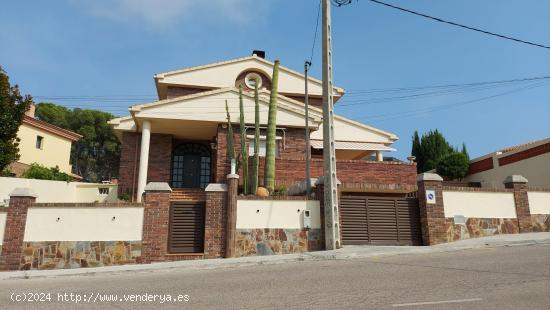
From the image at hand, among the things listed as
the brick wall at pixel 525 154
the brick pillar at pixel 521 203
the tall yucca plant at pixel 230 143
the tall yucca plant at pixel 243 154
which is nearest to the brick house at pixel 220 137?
the tall yucca plant at pixel 230 143

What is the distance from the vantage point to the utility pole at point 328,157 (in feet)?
44.7

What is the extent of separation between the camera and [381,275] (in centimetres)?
898

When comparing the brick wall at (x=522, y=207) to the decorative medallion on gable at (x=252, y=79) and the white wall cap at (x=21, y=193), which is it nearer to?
the decorative medallion on gable at (x=252, y=79)

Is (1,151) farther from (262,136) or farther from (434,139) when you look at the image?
(434,139)

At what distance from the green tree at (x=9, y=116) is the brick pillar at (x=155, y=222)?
33.6 feet

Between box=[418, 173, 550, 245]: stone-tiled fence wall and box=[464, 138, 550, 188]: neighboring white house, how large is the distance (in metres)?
6.80

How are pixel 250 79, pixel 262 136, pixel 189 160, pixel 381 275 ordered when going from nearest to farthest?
pixel 381 275 < pixel 262 136 < pixel 189 160 < pixel 250 79

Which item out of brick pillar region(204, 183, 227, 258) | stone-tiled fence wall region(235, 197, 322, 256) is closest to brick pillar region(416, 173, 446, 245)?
stone-tiled fence wall region(235, 197, 322, 256)

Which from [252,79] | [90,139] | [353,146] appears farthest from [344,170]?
[90,139]

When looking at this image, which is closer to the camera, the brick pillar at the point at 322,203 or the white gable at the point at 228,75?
the brick pillar at the point at 322,203

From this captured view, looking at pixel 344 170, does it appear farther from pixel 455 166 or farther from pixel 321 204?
pixel 455 166

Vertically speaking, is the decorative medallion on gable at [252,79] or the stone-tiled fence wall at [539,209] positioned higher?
the decorative medallion on gable at [252,79]

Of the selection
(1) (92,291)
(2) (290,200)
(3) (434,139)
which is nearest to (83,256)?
(1) (92,291)

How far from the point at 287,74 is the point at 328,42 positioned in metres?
12.3
